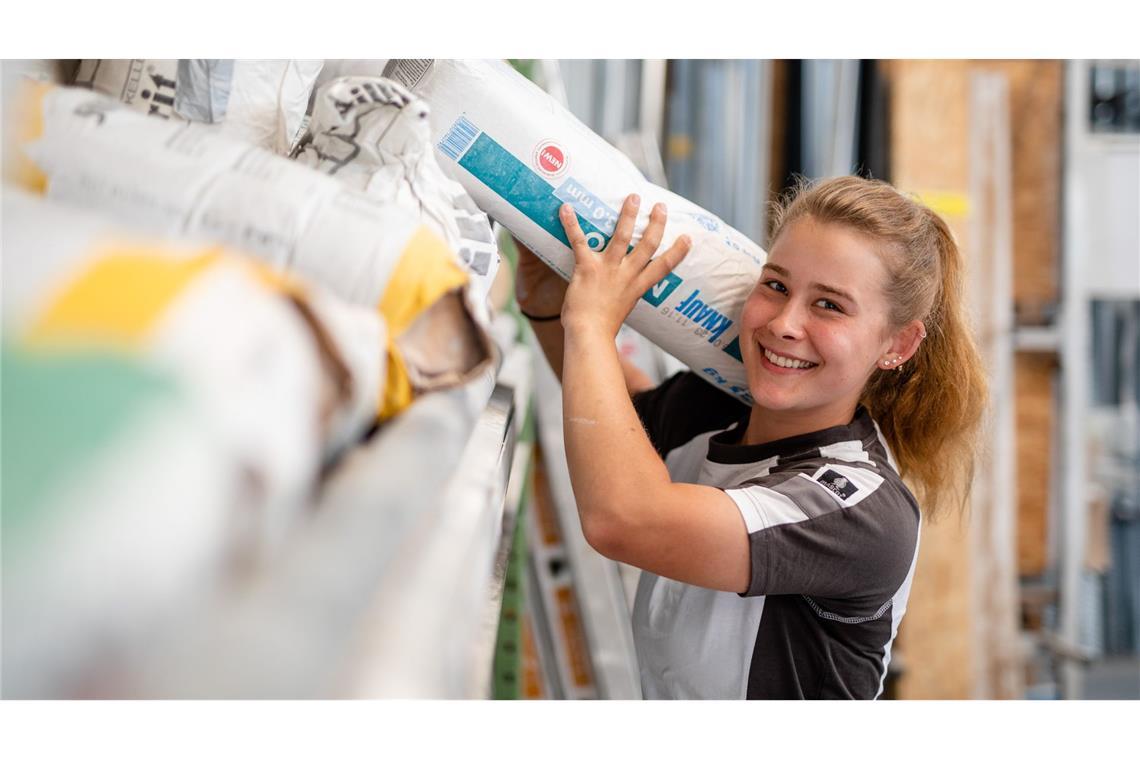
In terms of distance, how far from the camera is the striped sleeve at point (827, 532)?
924 millimetres

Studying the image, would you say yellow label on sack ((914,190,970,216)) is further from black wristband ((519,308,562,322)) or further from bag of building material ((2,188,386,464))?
bag of building material ((2,188,386,464))

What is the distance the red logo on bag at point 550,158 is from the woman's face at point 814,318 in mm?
272

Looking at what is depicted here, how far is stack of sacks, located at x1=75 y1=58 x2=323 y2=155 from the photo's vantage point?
2.45ft

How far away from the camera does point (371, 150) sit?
0.74m

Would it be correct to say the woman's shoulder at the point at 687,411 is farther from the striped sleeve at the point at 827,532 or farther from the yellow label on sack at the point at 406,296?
the yellow label on sack at the point at 406,296

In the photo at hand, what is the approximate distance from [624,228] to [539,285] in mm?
291

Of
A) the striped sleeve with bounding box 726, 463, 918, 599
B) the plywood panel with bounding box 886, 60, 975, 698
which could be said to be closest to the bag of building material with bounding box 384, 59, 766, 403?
the striped sleeve with bounding box 726, 463, 918, 599

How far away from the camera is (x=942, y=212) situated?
8.45ft

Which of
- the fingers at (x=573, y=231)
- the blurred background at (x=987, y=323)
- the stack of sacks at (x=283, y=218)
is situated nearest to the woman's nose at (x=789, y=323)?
the fingers at (x=573, y=231)

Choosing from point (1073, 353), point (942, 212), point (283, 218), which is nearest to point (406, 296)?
point (283, 218)
